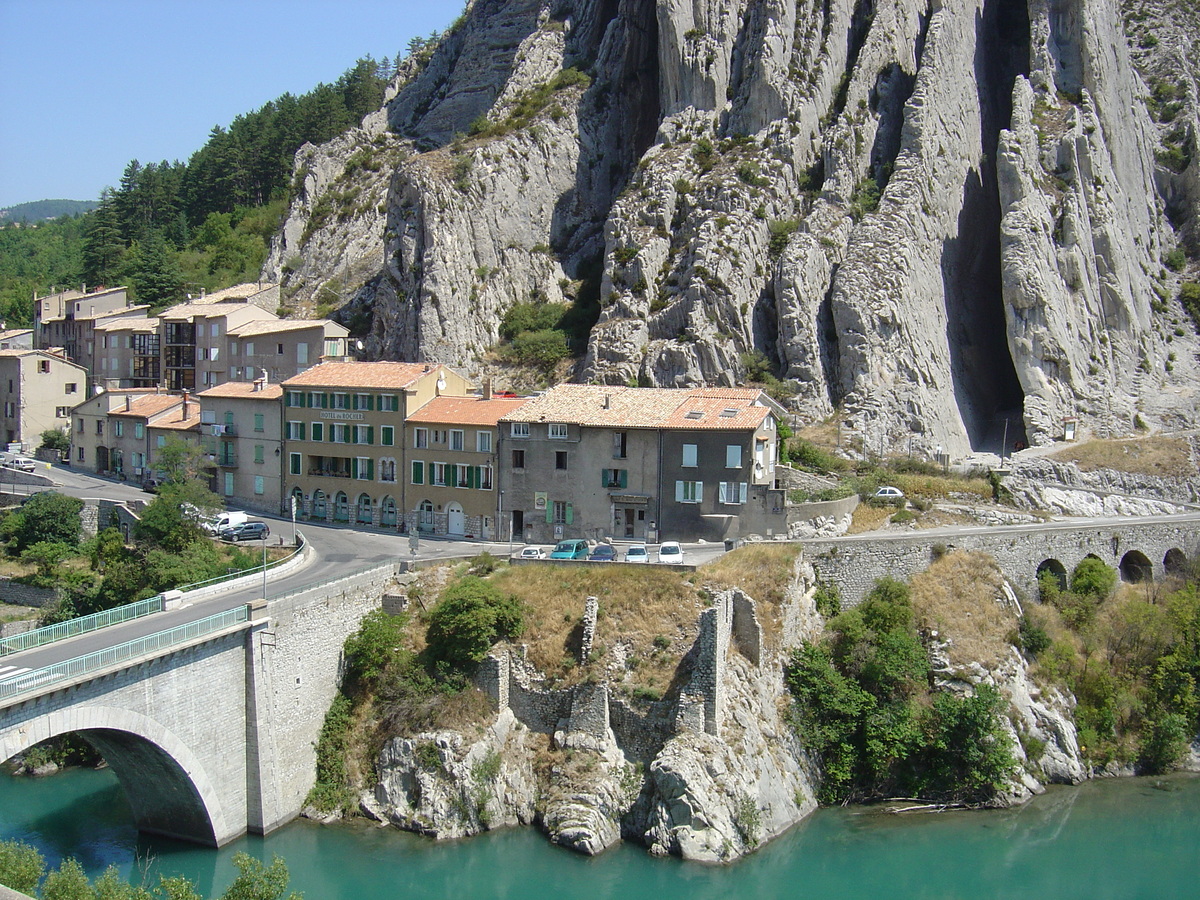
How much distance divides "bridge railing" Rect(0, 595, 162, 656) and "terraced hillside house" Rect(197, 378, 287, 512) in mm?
20541

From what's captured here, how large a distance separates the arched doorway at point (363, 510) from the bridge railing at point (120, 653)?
19.1 metres

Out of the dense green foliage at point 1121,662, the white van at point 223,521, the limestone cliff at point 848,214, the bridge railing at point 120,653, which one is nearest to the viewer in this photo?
the bridge railing at point 120,653

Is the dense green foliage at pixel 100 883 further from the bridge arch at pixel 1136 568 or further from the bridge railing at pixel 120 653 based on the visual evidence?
the bridge arch at pixel 1136 568

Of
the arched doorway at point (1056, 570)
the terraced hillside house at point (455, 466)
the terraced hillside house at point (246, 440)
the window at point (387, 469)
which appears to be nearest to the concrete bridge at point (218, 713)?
the terraced hillside house at point (455, 466)

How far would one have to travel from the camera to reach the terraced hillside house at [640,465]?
4875 cm

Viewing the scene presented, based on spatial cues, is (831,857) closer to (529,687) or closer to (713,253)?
(529,687)

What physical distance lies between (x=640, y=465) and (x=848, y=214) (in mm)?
27362

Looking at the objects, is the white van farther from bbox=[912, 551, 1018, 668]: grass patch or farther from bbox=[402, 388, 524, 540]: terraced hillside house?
bbox=[912, 551, 1018, 668]: grass patch

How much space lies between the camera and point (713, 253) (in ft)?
218

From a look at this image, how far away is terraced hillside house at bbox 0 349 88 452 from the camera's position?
7744cm

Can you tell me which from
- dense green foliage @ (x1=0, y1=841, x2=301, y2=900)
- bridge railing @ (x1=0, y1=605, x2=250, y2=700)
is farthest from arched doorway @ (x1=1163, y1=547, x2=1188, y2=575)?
dense green foliage @ (x1=0, y1=841, x2=301, y2=900)

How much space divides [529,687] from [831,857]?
11496mm

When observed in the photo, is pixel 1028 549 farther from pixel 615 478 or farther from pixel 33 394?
pixel 33 394

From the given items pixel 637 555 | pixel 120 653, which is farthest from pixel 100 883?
pixel 637 555
